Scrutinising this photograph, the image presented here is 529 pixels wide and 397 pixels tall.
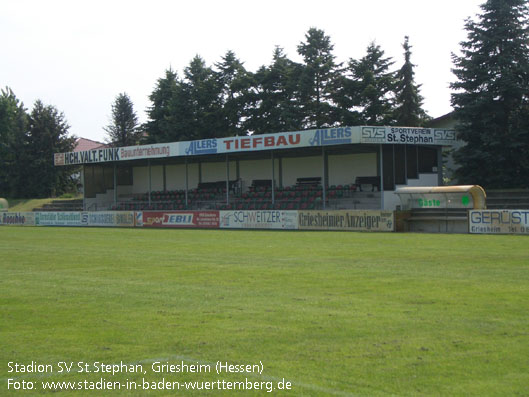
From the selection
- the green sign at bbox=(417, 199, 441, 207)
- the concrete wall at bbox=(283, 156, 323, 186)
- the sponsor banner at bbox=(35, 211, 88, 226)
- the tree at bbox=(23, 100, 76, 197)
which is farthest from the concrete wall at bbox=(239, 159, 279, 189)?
the tree at bbox=(23, 100, 76, 197)

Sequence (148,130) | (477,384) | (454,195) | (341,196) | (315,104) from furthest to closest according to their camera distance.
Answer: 1. (148,130)
2. (315,104)
3. (341,196)
4. (454,195)
5. (477,384)

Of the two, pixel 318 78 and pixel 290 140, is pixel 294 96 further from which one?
pixel 290 140

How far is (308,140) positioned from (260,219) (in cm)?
678

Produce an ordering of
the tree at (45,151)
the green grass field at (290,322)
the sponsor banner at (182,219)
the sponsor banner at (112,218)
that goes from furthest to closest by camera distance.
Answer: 1. the tree at (45,151)
2. the sponsor banner at (112,218)
3. the sponsor banner at (182,219)
4. the green grass field at (290,322)

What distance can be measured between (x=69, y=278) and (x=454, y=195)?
23.2m

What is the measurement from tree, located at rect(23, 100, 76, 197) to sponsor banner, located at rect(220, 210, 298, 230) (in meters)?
42.4

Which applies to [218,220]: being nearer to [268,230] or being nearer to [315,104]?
[268,230]

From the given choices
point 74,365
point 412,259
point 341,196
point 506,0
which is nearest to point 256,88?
point 341,196

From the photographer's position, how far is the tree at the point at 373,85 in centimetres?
5488

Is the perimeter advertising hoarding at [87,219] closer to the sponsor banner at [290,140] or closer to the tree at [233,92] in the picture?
the sponsor banner at [290,140]

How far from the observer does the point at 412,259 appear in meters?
17.8

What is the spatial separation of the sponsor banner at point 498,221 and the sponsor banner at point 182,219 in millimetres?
16793

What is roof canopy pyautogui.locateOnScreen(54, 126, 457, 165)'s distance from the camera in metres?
38.5

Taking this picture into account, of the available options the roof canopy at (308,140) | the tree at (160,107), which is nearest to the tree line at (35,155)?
the tree at (160,107)
